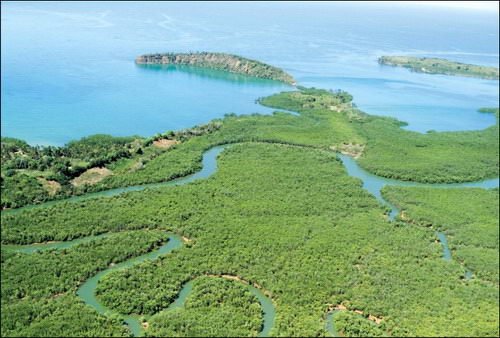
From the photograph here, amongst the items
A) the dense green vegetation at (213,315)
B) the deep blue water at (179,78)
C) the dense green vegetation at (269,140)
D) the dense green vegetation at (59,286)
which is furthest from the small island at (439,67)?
the dense green vegetation at (59,286)

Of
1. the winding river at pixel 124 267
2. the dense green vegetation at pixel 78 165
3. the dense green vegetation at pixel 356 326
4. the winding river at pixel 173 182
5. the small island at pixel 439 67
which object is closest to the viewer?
the dense green vegetation at pixel 356 326

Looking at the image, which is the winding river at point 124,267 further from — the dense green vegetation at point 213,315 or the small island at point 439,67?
the small island at point 439,67

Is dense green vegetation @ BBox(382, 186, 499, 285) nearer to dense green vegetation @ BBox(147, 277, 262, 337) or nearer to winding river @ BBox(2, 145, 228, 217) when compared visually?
dense green vegetation @ BBox(147, 277, 262, 337)

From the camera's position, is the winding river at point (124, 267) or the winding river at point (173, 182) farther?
the winding river at point (173, 182)

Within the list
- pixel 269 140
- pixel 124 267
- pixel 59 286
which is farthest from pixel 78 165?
pixel 269 140

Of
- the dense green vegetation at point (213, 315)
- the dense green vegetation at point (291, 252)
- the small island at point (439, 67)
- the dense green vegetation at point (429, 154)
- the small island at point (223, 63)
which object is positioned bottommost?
the dense green vegetation at point (213, 315)

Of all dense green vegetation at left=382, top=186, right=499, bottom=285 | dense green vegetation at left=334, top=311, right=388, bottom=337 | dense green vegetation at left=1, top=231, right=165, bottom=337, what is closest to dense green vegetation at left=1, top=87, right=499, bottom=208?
dense green vegetation at left=382, top=186, right=499, bottom=285

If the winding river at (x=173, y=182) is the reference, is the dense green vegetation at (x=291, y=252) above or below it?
below

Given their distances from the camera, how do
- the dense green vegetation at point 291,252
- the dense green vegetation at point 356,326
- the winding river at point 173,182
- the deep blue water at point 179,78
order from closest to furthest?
1. the dense green vegetation at point 356,326
2. the dense green vegetation at point 291,252
3. the winding river at point 173,182
4. the deep blue water at point 179,78
